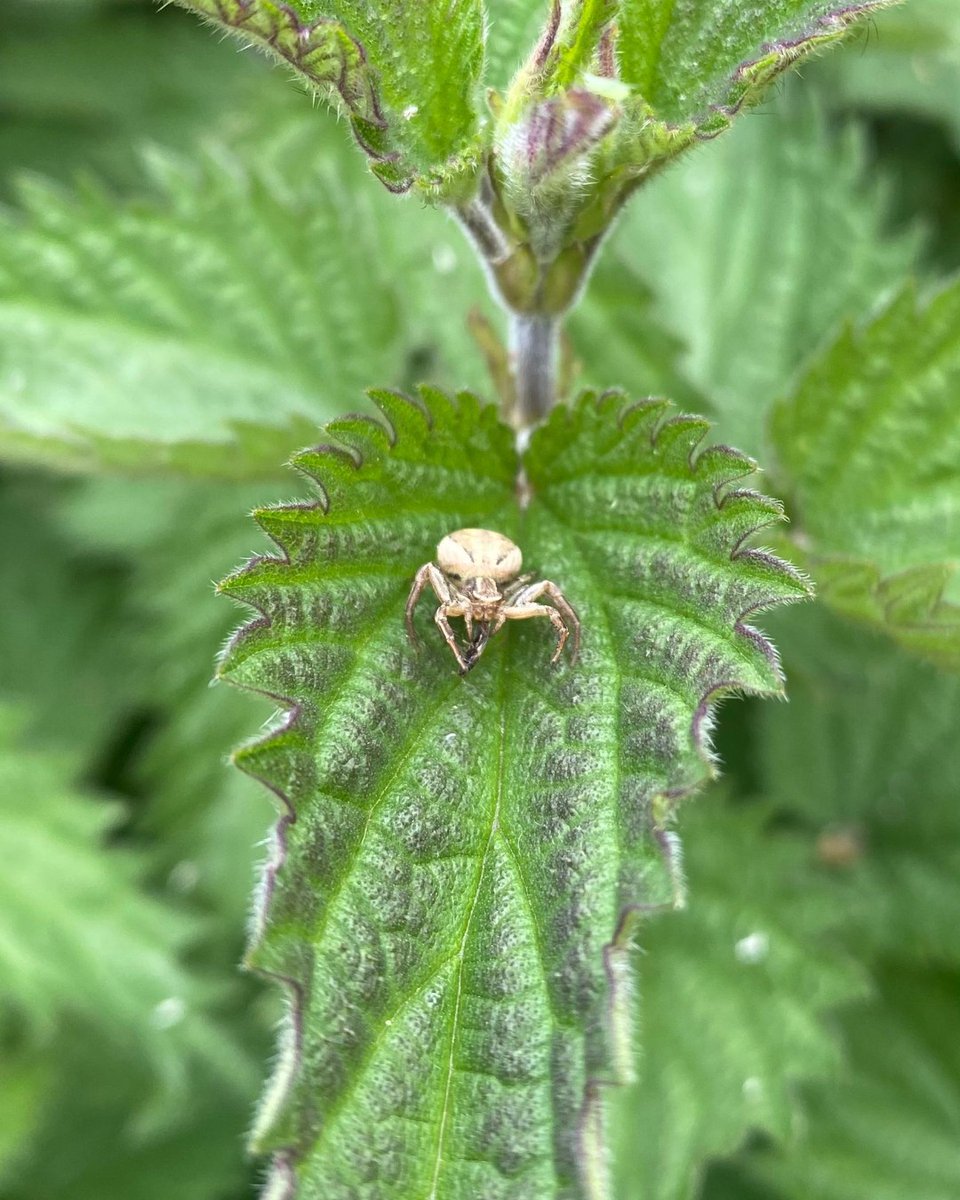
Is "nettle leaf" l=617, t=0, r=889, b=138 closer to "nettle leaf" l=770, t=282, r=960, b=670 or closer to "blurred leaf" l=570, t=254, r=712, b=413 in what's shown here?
"nettle leaf" l=770, t=282, r=960, b=670

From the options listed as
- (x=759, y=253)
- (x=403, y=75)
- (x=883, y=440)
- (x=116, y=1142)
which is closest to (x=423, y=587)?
(x=403, y=75)

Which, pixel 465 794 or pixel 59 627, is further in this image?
pixel 59 627

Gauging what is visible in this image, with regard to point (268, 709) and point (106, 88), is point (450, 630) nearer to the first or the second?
point (268, 709)

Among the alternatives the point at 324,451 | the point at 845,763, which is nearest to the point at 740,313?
the point at 845,763

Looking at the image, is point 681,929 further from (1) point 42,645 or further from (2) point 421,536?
(1) point 42,645

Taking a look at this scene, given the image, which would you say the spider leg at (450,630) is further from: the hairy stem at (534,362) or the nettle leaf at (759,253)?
the nettle leaf at (759,253)

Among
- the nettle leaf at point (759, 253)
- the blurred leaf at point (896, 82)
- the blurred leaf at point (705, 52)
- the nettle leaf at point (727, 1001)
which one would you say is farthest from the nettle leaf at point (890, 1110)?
the blurred leaf at point (896, 82)

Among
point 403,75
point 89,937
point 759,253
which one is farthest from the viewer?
point 759,253
